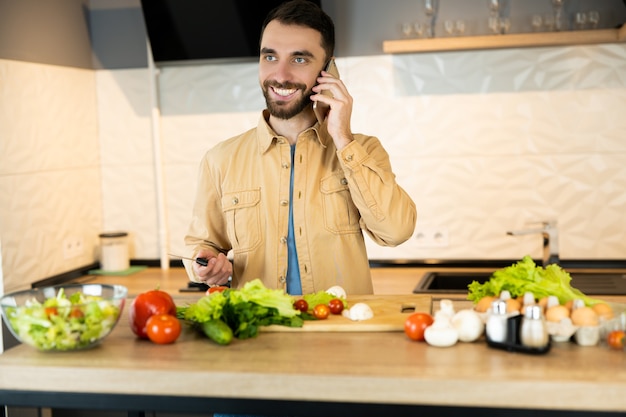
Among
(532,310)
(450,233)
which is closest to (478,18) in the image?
(450,233)

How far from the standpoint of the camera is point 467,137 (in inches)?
146

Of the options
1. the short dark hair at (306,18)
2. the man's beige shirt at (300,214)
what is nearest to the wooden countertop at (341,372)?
the man's beige shirt at (300,214)

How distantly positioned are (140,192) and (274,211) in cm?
172

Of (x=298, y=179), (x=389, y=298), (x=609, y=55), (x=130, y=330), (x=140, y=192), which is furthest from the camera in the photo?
(x=140, y=192)

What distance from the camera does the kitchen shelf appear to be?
11.1ft

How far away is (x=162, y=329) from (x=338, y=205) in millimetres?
833

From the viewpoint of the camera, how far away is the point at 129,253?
13.4 ft

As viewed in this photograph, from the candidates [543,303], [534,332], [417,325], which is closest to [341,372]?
[417,325]

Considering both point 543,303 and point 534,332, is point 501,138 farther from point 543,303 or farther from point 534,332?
point 534,332

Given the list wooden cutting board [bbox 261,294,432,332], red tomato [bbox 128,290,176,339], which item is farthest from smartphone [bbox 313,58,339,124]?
red tomato [bbox 128,290,176,339]

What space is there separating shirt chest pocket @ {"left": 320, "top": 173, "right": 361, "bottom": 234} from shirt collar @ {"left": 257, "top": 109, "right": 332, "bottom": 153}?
12 cm

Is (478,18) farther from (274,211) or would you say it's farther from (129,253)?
(129,253)

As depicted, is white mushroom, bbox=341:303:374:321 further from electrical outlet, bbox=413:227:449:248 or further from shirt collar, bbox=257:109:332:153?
electrical outlet, bbox=413:227:449:248

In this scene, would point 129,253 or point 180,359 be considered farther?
point 129,253
